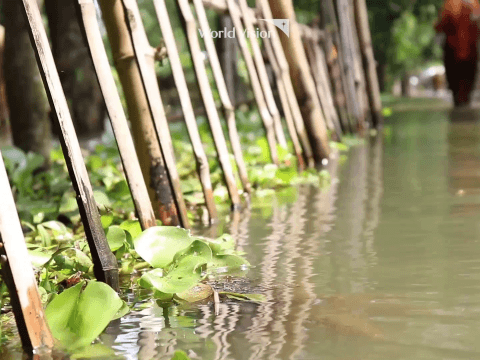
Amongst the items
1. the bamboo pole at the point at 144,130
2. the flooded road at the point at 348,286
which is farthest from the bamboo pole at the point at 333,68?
the bamboo pole at the point at 144,130

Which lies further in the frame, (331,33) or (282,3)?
(331,33)

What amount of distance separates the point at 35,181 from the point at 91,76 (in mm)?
4903

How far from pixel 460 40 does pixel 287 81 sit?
36.1 ft

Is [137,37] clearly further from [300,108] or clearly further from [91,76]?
[91,76]

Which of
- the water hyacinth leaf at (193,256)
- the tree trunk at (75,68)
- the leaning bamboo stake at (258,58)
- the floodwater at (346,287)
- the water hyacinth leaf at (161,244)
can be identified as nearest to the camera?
the floodwater at (346,287)

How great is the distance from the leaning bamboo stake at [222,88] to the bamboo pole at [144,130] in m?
0.89

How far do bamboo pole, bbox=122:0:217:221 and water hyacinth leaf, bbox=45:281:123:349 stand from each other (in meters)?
1.64

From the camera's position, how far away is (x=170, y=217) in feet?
13.0

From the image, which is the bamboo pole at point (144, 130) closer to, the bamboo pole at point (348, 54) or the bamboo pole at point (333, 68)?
the bamboo pole at point (348, 54)

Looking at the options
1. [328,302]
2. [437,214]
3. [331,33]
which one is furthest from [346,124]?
[328,302]

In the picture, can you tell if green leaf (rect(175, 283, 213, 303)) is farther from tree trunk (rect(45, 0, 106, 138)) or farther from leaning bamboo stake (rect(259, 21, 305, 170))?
tree trunk (rect(45, 0, 106, 138))

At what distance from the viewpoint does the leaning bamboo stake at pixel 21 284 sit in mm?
2027

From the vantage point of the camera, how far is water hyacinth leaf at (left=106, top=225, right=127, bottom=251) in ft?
9.71

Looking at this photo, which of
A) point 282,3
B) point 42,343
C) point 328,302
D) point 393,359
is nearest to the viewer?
point 393,359
